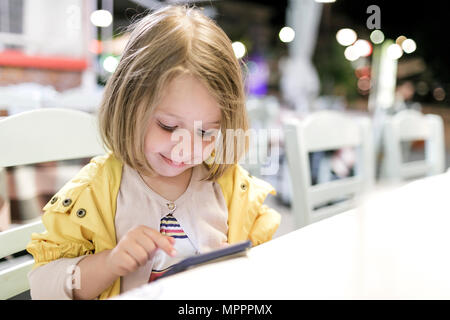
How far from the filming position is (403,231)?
0.51 meters

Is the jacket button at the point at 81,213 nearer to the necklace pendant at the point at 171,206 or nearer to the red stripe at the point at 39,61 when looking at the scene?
the necklace pendant at the point at 171,206

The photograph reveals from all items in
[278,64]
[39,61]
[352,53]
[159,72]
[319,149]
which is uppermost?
[278,64]

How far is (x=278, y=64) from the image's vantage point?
545 centimetres

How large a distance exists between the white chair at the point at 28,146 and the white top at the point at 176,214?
0.14 metres

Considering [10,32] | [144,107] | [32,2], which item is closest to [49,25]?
[32,2]

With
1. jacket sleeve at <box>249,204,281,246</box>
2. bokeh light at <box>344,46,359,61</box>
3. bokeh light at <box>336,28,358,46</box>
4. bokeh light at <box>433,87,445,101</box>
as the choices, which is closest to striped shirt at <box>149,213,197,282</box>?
jacket sleeve at <box>249,204,281,246</box>

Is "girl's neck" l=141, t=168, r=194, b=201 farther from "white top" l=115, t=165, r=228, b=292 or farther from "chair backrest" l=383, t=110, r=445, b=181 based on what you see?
"chair backrest" l=383, t=110, r=445, b=181

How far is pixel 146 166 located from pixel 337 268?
0.30 metres

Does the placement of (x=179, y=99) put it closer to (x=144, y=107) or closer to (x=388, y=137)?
(x=144, y=107)

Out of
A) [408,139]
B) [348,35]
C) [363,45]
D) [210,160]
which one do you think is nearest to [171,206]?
[210,160]

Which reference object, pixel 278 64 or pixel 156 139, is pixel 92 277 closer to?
pixel 156 139

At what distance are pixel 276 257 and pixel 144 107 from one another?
0.26 meters

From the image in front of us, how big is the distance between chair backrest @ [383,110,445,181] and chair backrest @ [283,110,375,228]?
0.25 meters

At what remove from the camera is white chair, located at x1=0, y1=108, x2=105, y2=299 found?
55 cm
